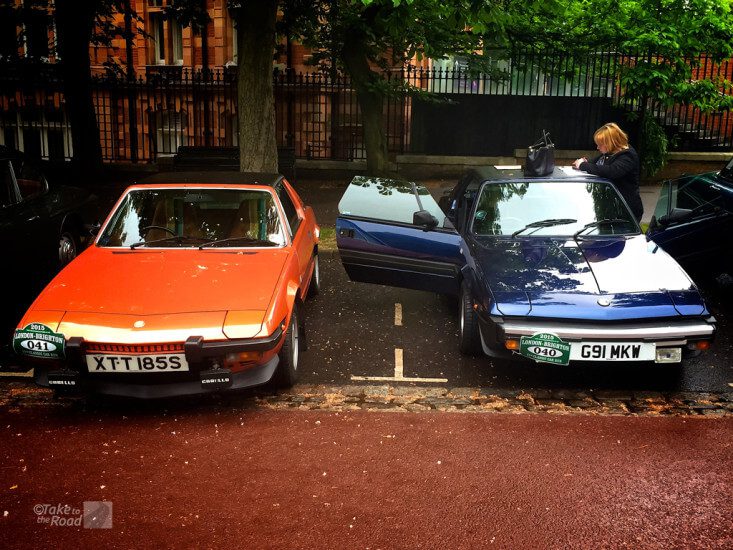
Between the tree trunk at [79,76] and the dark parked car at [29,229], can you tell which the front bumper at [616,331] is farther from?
the tree trunk at [79,76]

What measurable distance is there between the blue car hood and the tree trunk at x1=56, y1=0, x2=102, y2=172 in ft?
39.8

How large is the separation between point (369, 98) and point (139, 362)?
12.1 meters

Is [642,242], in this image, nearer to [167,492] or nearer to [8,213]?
[167,492]

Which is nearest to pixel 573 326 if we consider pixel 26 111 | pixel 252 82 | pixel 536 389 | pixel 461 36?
pixel 536 389

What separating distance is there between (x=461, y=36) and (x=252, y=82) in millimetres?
5740

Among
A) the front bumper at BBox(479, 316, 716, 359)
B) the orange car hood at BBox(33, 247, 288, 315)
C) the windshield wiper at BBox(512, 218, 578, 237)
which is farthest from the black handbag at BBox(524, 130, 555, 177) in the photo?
the orange car hood at BBox(33, 247, 288, 315)

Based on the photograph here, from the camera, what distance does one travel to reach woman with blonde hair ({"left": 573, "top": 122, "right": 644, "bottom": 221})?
25.7ft

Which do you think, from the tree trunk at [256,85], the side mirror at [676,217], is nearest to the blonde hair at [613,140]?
the side mirror at [676,217]

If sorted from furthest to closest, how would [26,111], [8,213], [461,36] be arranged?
[26,111]
[461,36]
[8,213]

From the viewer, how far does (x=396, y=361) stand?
655 cm

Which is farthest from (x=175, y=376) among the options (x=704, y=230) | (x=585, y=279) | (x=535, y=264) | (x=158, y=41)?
(x=158, y=41)

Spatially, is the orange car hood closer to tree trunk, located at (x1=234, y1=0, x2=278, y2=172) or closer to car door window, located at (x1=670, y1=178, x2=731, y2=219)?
car door window, located at (x1=670, y1=178, x2=731, y2=219)

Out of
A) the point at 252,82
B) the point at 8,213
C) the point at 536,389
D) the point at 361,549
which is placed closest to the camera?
the point at 361,549

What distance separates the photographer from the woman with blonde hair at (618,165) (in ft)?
25.7
